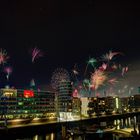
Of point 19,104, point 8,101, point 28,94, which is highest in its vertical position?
point 28,94

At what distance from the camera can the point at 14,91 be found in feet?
612

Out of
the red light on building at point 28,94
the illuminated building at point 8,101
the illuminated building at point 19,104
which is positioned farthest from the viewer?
the red light on building at point 28,94

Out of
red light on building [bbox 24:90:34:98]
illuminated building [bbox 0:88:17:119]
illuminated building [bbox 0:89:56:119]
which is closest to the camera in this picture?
illuminated building [bbox 0:88:17:119]

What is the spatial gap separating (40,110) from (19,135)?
12652cm

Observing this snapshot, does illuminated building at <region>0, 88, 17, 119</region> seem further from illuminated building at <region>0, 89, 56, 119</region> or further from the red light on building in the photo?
the red light on building

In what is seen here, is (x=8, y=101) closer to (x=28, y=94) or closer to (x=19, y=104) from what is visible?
(x=19, y=104)

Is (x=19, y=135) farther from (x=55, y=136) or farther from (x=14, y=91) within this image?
(x=14, y=91)

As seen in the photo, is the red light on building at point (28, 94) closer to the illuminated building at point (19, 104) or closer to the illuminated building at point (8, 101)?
the illuminated building at point (19, 104)

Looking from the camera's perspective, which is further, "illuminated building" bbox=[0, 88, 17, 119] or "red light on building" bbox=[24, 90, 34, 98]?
"red light on building" bbox=[24, 90, 34, 98]

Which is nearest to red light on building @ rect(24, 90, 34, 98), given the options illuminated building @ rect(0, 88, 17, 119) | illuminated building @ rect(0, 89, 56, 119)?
illuminated building @ rect(0, 89, 56, 119)

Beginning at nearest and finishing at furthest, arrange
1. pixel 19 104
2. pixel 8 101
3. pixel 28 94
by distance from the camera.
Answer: pixel 8 101 → pixel 19 104 → pixel 28 94

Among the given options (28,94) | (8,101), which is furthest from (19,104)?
(28,94)

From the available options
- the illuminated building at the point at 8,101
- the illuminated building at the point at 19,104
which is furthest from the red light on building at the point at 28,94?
the illuminated building at the point at 8,101

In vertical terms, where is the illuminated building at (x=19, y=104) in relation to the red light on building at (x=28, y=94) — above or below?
below
